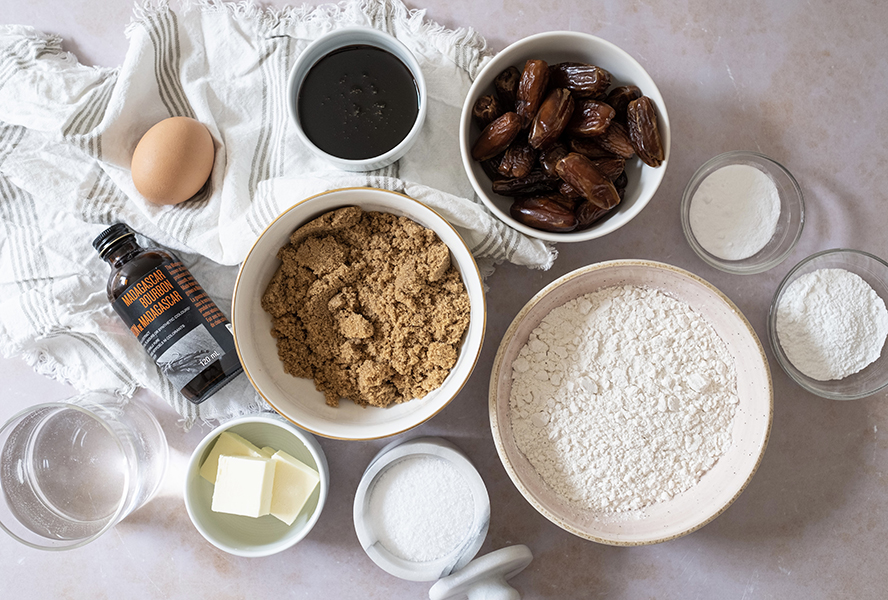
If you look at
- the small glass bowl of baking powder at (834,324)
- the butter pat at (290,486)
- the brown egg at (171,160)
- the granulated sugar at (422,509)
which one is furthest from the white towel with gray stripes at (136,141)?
the small glass bowl of baking powder at (834,324)

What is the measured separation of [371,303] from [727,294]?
2.44 ft

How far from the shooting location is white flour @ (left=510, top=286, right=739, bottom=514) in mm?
1026

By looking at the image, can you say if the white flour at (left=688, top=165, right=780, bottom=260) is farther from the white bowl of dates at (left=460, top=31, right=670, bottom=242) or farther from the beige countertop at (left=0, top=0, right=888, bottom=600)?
the white bowl of dates at (left=460, top=31, right=670, bottom=242)

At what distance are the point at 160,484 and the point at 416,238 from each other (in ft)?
2.58

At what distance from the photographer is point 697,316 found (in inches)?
41.5

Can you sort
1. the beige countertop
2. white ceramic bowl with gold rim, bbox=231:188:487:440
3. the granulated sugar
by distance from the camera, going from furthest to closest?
1. the beige countertop
2. the granulated sugar
3. white ceramic bowl with gold rim, bbox=231:188:487:440

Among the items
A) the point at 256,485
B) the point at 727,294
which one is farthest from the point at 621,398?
the point at 256,485

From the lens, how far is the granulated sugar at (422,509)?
105 cm

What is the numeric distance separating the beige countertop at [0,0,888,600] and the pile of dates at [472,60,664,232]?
7.0 inches

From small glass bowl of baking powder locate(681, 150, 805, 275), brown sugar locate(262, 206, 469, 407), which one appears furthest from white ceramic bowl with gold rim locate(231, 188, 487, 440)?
small glass bowl of baking powder locate(681, 150, 805, 275)

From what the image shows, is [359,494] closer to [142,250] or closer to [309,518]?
[309,518]

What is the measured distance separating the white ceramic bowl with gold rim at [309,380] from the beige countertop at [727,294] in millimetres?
196

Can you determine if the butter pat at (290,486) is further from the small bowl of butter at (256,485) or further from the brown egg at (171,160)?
the brown egg at (171,160)

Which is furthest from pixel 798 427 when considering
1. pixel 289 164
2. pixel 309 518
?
pixel 289 164
